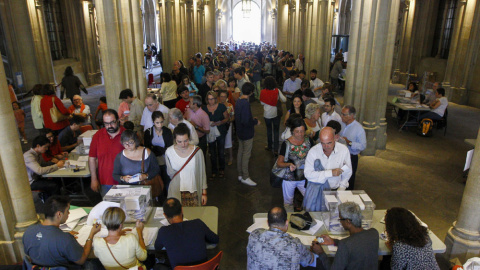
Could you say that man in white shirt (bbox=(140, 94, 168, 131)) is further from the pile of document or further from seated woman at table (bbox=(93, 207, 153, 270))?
seated woman at table (bbox=(93, 207, 153, 270))

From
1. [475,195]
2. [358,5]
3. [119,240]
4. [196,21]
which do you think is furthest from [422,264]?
[196,21]

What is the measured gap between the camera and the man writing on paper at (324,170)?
4117 millimetres

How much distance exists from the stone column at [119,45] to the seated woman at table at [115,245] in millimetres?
4696

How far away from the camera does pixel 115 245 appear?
303 cm

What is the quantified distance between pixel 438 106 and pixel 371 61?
10.6ft

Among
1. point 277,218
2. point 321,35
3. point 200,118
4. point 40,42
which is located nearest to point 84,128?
point 200,118

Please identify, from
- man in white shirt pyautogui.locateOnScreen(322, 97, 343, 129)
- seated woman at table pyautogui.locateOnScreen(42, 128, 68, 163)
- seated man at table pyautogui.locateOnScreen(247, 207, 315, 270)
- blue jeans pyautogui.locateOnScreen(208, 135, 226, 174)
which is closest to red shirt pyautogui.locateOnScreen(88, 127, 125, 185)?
seated woman at table pyautogui.locateOnScreen(42, 128, 68, 163)

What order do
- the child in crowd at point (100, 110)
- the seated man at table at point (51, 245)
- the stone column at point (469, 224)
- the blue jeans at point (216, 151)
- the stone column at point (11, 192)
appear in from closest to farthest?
the seated man at table at point (51, 245), the stone column at point (11, 192), the stone column at point (469, 224), the blue jeans at point (216, 151), the child in crowd at point (100, 110)

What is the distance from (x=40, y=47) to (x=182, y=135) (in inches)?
497

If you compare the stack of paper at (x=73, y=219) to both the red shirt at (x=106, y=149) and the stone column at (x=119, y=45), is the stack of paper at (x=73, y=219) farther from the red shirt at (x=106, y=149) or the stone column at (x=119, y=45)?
the stone column at (x=119, y=45)

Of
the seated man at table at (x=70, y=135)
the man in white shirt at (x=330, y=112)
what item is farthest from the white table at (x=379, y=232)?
the seated man at table at (x=70, y=135)

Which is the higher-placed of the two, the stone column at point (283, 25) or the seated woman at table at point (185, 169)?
the stone column at point (283, 25)

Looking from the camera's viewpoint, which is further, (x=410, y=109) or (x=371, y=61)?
(x=410, y=109)

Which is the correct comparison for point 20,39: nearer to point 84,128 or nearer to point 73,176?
point 84,128
